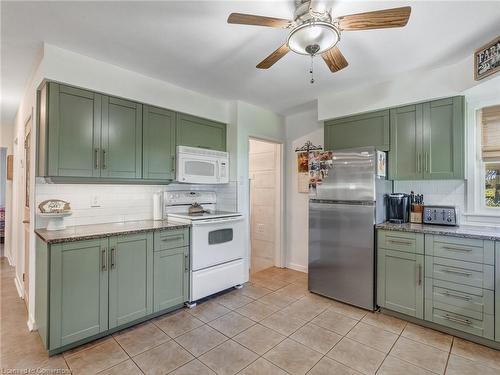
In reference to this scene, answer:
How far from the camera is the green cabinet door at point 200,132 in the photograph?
3.30 meters

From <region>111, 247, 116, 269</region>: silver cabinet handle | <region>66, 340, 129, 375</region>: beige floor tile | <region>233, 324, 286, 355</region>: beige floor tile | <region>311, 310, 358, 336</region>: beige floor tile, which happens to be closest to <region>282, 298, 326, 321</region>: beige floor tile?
<region>311, 310, 358, 336</region>: beige floor tile

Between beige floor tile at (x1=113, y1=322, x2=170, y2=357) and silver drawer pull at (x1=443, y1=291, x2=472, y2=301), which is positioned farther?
silver drawer pull at (x1=443, y1=291, x2=472, y2=301)

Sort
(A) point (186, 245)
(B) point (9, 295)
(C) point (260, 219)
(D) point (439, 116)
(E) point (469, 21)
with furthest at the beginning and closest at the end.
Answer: (C) point (260, 219)
(B) point (9, 295)
(A) point (186, 245)
(D) point (439, 116)
(E) point (469, 21)

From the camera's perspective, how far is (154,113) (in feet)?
9.92

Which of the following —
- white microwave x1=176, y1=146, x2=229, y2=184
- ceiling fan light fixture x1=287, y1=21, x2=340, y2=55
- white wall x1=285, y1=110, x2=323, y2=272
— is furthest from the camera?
white wall x1=285, y1=110, x2=323, y2=272

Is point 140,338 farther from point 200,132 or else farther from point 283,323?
point 200,132

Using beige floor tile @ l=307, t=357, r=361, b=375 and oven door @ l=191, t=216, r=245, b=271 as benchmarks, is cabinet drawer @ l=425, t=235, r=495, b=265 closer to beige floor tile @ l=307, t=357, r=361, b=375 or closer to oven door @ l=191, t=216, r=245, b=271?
beige floor tile @ l=307, t=357, r=361, b=375

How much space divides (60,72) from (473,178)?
402 cm

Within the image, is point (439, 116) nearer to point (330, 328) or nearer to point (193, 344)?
point (330, 328)

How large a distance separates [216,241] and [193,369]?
141 centimetres

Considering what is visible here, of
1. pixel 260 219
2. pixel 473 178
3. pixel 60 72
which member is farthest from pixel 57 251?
pixel 473 178

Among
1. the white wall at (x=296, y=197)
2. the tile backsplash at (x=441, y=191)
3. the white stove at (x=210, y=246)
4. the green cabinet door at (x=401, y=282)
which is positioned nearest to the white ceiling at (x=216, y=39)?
the white wall at (x=296, y=197)

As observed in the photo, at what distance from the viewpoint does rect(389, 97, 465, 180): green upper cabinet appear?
103 inches

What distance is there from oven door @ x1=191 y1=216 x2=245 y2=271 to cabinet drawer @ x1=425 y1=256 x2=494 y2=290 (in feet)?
6.65
